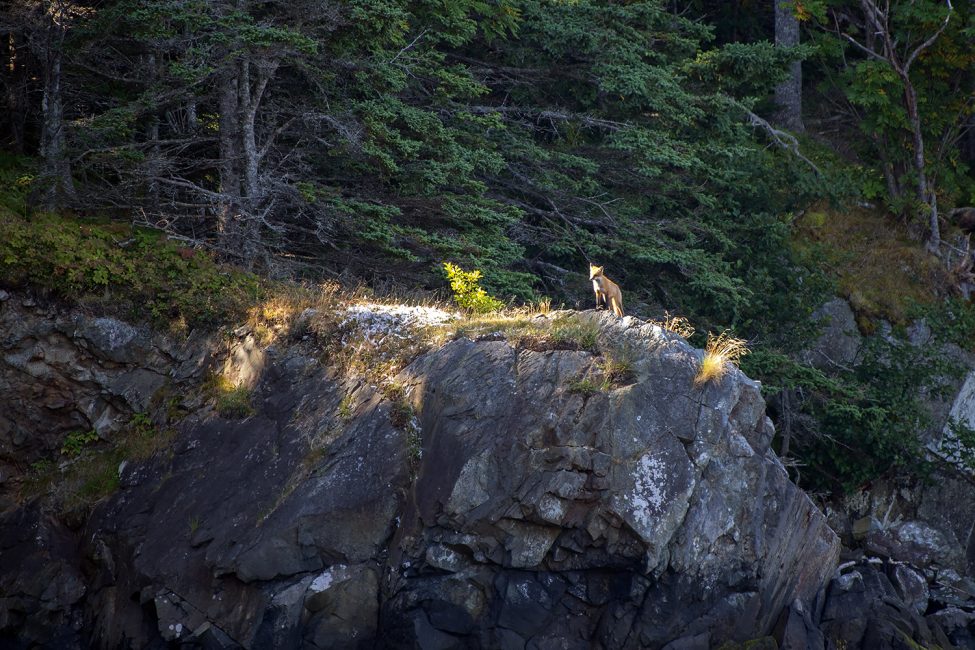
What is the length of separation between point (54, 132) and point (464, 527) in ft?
31.6

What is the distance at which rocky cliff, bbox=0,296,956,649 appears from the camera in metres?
12.0

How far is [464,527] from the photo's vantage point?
1207 cm

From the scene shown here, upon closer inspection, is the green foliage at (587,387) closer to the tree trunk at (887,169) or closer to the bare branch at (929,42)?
the bare branch at (929,42)

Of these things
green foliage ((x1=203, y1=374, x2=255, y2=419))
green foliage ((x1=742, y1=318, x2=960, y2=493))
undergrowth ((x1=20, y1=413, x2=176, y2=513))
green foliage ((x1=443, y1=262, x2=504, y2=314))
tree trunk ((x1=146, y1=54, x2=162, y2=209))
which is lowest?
green foliage ((x1=742, y1=318, x2=960, y2=493))

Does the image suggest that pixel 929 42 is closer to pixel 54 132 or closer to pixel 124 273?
pixel 124 273

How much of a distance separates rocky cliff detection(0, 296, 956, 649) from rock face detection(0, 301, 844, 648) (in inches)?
1.0

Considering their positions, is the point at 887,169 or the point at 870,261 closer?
the point at 870,261

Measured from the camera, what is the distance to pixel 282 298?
588 inches

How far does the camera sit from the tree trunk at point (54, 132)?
51.7 ft

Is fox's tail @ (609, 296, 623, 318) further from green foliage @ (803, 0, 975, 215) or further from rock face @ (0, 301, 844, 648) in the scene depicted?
green foliage @ (803, 0, 975, 215)

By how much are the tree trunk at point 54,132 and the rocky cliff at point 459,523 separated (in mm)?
4567

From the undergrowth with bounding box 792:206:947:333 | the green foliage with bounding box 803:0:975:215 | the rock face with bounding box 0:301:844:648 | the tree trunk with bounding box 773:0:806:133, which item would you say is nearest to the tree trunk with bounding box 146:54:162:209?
the rock face with bounding box 0:301:844:648

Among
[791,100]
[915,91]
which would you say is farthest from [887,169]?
[791,100]

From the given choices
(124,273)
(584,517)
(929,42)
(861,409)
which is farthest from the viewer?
(929,42)
